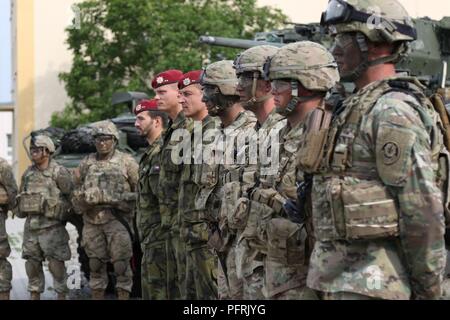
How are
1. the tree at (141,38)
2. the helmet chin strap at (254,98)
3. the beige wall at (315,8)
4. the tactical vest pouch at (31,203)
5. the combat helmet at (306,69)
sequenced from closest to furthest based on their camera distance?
the combat helmet at (306,69) < the helmet chin strap at (254,98) < the tactical vest pouch at (31,203) < the beige wall at (315,8) < the tree at (141,38)

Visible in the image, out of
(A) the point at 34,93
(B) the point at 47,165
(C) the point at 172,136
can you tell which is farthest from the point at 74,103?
(C) the point at 172,136

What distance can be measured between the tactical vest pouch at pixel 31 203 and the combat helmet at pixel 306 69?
20.5 feet

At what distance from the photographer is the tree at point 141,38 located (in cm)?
2844

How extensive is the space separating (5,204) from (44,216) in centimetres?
50

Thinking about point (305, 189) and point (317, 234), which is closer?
point (317, 234)

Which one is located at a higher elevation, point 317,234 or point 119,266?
point 317,234

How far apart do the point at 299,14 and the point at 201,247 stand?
991 inches

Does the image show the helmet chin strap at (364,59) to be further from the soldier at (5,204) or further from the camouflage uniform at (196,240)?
the soldier at (5,204)

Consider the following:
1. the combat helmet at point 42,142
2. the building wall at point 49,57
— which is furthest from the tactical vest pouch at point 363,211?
the building wall at point 49,57

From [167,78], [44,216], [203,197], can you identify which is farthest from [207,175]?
[44,216]

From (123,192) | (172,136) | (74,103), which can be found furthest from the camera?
(74,103)

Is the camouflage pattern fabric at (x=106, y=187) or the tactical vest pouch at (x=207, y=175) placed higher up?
the tactical vest pouch at (x=207, y=175)
